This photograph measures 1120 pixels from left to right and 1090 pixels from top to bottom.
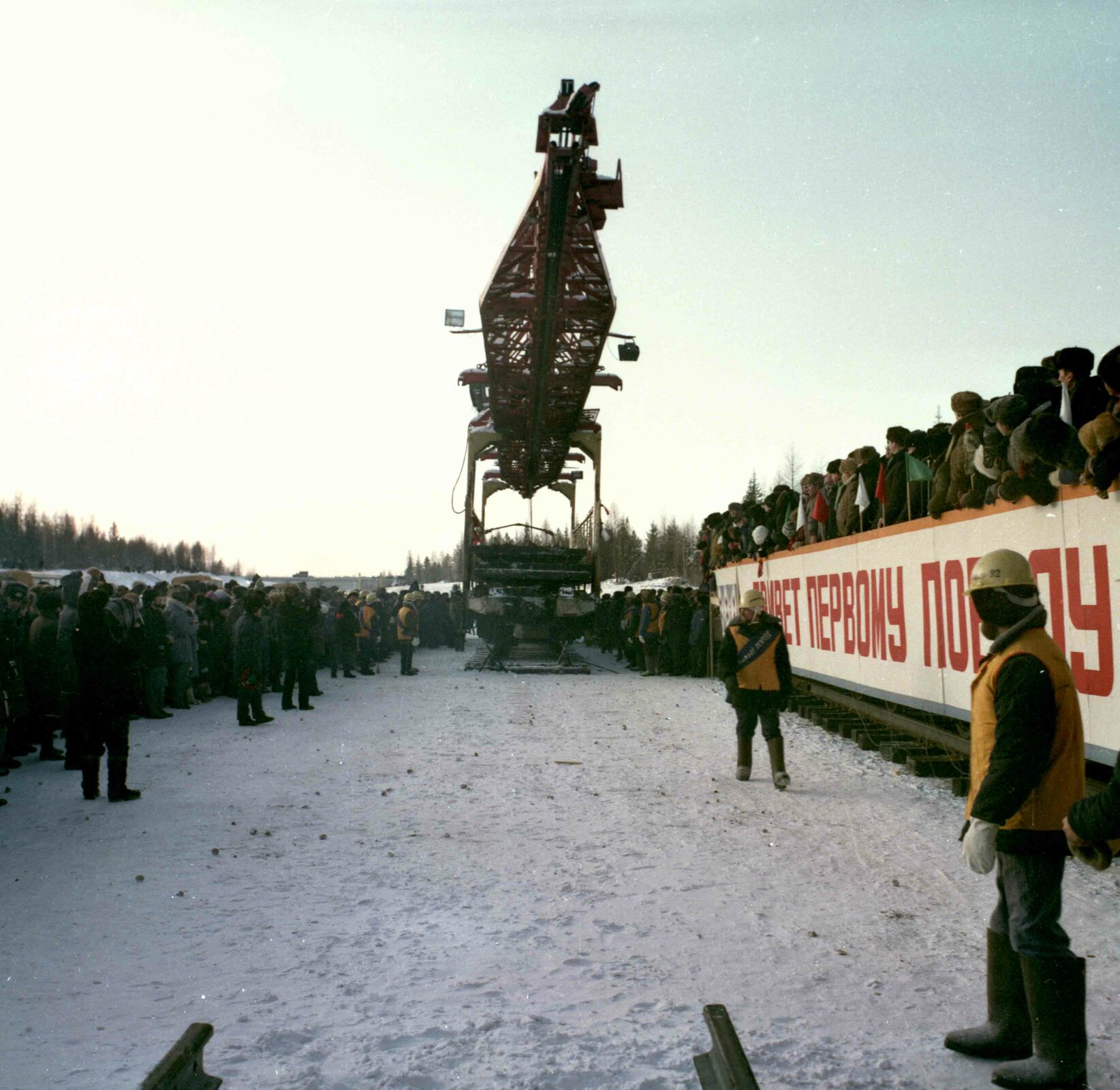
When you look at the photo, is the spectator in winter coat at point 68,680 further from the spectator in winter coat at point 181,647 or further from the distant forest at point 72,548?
the distant forest at point 72,548

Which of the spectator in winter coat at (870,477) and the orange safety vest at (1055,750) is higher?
the spectator in winter coat at (870,477)

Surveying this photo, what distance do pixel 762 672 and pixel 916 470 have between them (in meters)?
2.26

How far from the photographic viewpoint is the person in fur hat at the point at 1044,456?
5406mm

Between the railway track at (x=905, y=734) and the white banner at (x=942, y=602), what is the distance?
357mm

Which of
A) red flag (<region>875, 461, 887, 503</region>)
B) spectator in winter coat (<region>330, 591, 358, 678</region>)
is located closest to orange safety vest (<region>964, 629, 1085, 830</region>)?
red flag (<region>875, 461, 887, 503</region>)

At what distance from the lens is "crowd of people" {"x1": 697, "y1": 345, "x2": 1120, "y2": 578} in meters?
5.17

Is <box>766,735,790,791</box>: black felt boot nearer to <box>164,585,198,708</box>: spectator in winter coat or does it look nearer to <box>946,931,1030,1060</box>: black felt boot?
<box>946,931,1030,1060</box>: black felt boot

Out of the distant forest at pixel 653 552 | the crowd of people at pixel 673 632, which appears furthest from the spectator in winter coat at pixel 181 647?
the distant forest at pixel 653 552

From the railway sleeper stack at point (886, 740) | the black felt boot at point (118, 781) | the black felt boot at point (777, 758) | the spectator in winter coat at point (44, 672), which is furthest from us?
the spectator in winter coat at point (44, 672)

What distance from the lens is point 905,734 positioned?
31.9 feet

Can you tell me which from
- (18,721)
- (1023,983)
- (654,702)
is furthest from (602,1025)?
(654,702)

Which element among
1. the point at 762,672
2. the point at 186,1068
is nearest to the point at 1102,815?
the point at 186,1068

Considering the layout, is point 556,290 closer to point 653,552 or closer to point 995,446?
point 995,446

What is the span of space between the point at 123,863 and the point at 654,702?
30.1 ft
